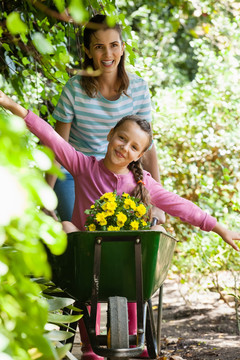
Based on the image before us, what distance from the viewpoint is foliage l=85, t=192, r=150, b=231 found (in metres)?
2.27

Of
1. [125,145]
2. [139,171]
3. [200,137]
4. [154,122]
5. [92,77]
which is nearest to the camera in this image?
[125,145]

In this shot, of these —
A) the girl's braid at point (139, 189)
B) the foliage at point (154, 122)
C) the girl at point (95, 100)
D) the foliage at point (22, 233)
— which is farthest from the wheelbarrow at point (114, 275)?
the foliage at point (22, 233)

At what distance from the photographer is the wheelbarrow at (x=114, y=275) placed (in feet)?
6.62

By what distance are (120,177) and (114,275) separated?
1.90ft

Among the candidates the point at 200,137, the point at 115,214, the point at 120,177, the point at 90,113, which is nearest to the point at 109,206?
the point at 115,214

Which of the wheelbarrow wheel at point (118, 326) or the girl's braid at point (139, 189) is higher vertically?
the girl's braid at point (139, 189)

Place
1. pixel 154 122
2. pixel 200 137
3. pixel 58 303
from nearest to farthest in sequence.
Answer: pixel 58 303 → pixel 200 137 → pixel 154 122

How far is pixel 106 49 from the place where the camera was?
109 inches

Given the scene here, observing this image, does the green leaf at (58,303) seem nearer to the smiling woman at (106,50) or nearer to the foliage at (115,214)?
the foliage at (115,214)

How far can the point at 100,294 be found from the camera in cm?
221

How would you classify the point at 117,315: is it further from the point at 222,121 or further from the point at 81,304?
the point at 222,121

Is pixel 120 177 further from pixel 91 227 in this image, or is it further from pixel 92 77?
pixel 92 77

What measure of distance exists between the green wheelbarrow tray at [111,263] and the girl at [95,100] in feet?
1.95

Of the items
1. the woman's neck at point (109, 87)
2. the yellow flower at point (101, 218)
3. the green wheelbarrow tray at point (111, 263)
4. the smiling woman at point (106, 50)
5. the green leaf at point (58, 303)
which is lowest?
the green leaf at point (58, 303)
